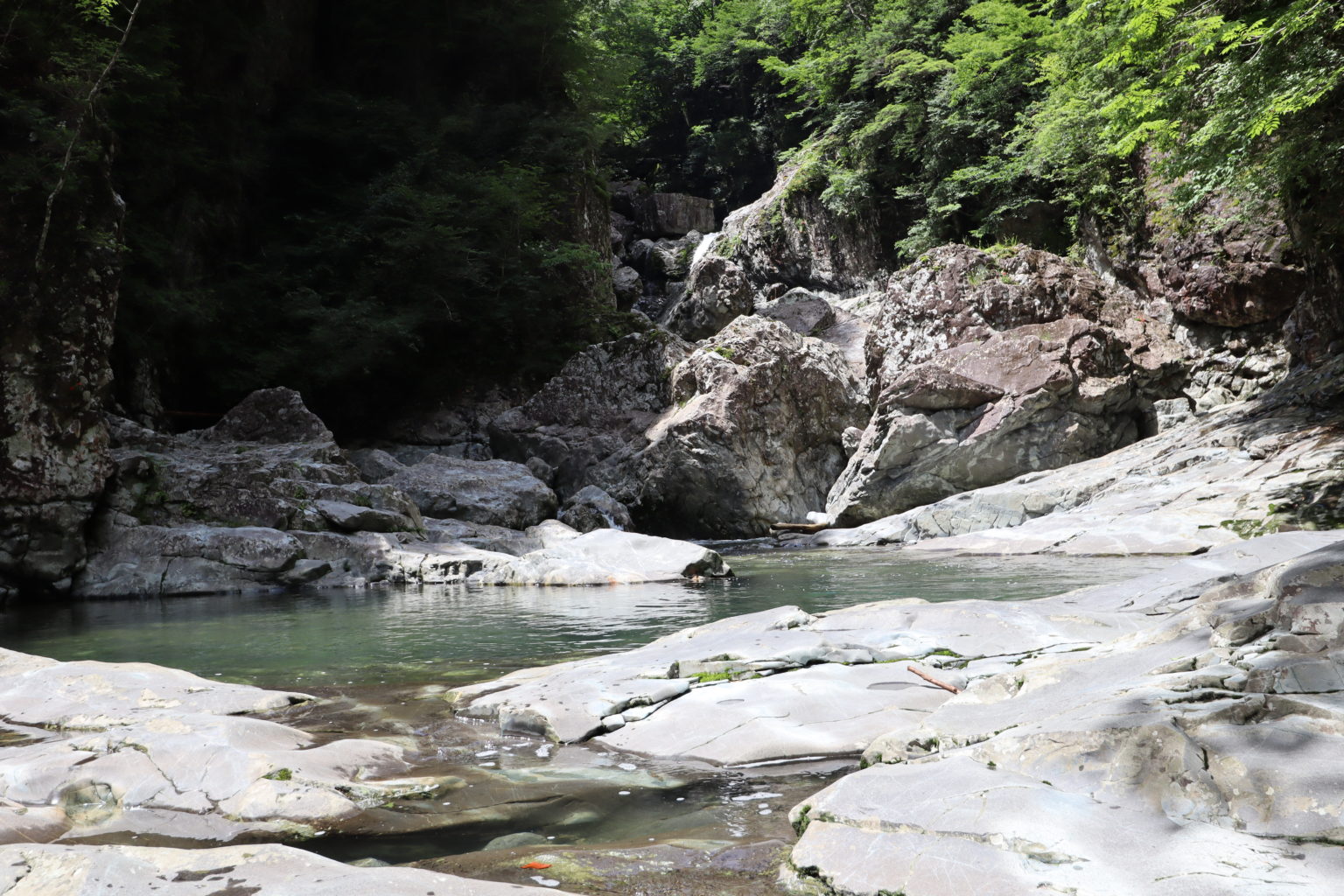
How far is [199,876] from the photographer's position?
7.06 feet

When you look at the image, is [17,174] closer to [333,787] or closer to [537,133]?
[333,787]

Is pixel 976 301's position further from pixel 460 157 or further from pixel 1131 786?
pixel 1131 786

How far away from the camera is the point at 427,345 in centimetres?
2111

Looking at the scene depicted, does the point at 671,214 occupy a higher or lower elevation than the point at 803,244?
higher

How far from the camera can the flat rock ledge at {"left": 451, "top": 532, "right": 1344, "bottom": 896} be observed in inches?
82.7

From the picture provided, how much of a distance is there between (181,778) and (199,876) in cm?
127

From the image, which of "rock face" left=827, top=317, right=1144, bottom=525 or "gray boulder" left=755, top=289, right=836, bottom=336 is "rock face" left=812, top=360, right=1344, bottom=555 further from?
"gray boulder" left=755, top=289, right=836, bottom=336

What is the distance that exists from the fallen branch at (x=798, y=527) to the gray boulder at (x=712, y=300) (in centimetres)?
837

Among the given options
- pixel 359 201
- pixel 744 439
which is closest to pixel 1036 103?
pixel 744 439

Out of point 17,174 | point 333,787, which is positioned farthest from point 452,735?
point 17,174

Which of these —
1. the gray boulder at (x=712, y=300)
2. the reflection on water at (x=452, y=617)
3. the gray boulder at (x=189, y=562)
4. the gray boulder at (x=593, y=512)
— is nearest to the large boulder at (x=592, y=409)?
the gray boulder at (x=593, y=512)

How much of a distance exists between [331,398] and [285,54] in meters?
8.50

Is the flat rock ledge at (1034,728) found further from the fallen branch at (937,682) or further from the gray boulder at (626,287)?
the gray boulder at (626,287)

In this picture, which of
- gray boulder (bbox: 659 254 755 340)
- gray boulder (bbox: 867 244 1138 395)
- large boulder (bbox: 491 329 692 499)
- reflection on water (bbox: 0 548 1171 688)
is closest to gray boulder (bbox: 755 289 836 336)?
gray boulder (bbox: 659 254 755 340)
